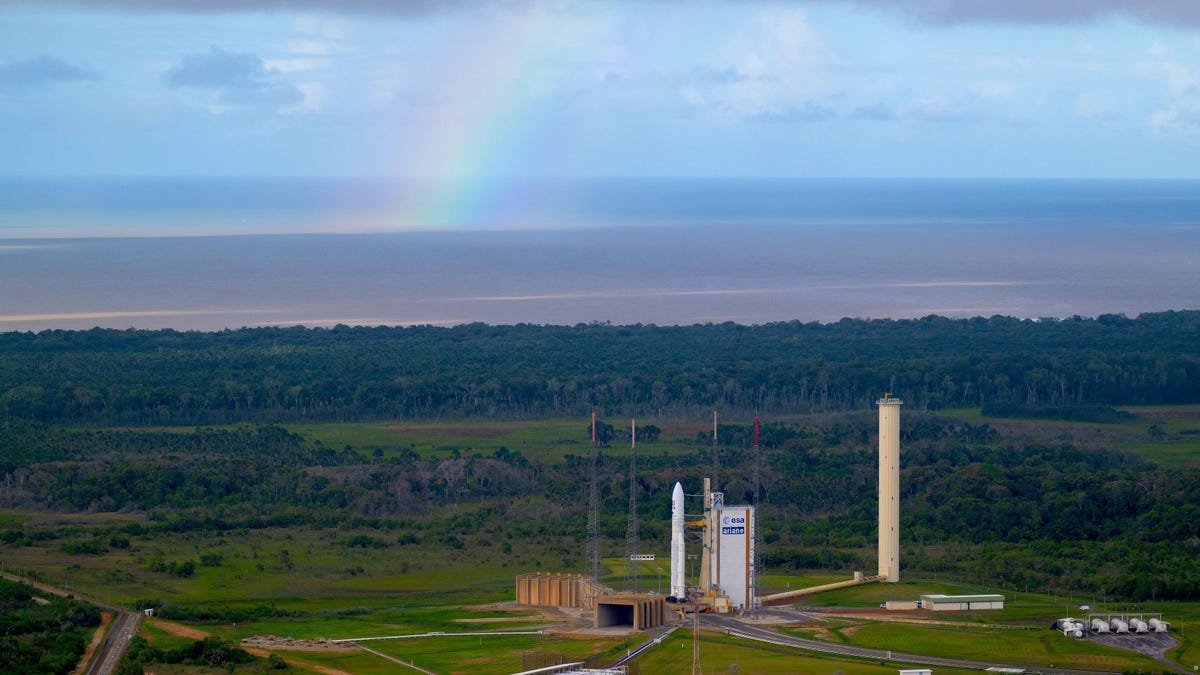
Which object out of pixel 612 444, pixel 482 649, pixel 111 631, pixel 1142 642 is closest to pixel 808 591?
pixel 1142 642

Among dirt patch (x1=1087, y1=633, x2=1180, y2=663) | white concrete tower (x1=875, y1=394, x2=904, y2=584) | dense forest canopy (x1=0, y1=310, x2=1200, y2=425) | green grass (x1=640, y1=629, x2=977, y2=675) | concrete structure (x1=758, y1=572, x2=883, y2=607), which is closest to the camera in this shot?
green grass (x1=640, y1=629, x2=977, y2=675)

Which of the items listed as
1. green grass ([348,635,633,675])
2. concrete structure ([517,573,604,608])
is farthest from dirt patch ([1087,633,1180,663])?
concrete structure ([517,573,604,608])

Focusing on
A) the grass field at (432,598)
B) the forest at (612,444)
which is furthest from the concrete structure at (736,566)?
the forest at (612,444)

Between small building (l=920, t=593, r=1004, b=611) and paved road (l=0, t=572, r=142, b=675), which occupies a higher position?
small building (l=920, t=593, r=1004, b=611)

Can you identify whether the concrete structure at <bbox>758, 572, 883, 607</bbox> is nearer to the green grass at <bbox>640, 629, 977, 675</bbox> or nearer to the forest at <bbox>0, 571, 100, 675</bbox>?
the green grass at <bbox>640, 629, 977, 675</bbox>

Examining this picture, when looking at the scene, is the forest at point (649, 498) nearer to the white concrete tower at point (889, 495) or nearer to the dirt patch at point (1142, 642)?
the white concrete tower at point (889, 495)
